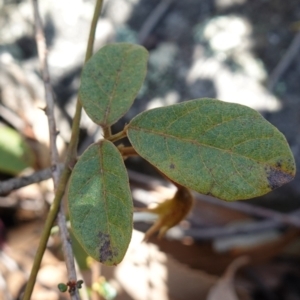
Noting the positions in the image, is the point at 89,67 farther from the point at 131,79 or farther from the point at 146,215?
the point at 146,215

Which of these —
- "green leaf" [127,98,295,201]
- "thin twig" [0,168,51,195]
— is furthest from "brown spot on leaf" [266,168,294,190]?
"thin twig" [0,168,51,195]

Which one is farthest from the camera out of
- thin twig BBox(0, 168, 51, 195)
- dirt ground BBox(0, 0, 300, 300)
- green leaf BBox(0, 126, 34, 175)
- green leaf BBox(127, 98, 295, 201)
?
dirt ground BBox(0, 0, 300, 300)

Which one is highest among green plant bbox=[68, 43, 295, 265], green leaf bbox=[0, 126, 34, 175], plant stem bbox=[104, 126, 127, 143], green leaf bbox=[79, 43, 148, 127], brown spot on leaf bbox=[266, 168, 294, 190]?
green leaf bbox=[0, 126, 34, 175]

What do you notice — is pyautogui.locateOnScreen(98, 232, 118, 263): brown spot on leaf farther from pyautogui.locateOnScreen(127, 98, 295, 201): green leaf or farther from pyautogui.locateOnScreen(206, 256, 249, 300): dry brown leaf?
pyautogui.locateOnScreen(206, 256, 249, 300): dry brown leaf

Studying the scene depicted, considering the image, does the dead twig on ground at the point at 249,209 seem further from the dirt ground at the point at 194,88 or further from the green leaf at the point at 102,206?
the green leaf at the point at 102,206

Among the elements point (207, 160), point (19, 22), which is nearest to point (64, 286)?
point (207, 160)
